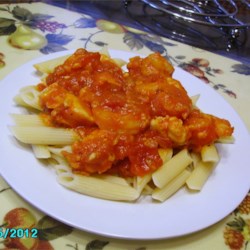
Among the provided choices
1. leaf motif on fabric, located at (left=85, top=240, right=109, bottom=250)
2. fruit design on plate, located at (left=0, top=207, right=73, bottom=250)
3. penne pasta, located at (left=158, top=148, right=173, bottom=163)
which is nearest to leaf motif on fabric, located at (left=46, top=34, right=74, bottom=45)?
penne pasta, located at (left=158, top=148, right=173, bottom=163)

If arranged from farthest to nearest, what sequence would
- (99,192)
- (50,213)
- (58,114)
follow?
(58,114) → (99,192) → (50,213)

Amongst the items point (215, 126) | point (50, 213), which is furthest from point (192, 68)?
point (50, 213)

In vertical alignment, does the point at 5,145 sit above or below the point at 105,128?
below

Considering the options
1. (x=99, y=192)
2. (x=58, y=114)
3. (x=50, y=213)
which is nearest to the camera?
(x=50, y=213)

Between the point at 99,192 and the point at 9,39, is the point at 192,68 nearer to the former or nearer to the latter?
the point at 9,39

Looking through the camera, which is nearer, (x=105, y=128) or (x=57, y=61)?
(x=105, y=128)
